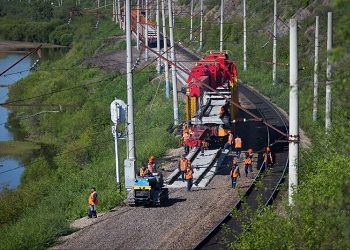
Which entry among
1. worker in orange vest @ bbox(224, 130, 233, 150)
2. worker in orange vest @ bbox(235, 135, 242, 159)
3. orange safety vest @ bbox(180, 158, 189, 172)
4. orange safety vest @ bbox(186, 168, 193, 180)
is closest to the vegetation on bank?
orange safety vest @ bbox(186, 168, 193, 180)

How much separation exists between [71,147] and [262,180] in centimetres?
2520

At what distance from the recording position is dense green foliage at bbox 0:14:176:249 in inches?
1022

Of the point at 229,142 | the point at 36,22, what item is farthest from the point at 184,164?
the point at 36,22

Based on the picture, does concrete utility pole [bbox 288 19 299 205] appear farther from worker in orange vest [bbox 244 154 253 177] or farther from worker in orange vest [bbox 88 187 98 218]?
worker in orange vest [bbox 244 154 253 177]

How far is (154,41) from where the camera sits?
7981cm

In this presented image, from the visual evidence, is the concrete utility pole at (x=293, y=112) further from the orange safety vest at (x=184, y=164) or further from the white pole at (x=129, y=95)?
the orange safety vest at (x=184, y=164)

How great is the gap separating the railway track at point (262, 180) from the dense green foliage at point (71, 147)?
4.89m

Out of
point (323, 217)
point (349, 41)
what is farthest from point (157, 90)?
point (349, 41)

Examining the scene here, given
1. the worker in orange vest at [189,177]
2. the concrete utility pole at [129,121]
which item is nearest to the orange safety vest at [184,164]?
the worker in orange vest at [189,177]

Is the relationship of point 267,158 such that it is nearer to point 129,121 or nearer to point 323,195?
point 129,121

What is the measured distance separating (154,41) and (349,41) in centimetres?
7078

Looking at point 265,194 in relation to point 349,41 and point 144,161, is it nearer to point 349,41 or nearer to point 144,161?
point 144,161

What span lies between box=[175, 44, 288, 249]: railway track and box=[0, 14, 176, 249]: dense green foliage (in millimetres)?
4887

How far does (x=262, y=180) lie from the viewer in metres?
21.6
